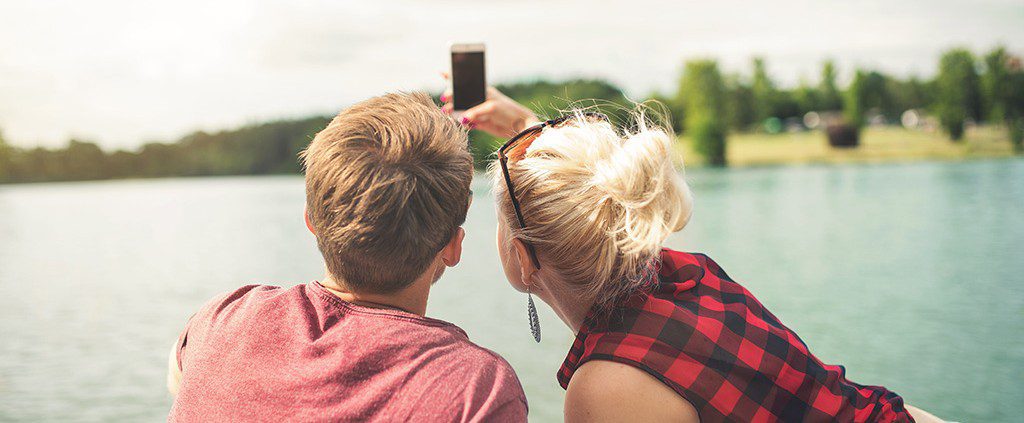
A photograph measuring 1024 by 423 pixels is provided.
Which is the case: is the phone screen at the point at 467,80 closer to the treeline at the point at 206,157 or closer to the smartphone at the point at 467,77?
the smartphone at the point at 467,77

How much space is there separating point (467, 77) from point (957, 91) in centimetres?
7145

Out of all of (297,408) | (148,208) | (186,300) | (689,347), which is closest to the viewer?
(297,408)

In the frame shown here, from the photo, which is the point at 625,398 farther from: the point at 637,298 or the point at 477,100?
the point at 477,100

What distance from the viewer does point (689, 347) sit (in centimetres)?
152

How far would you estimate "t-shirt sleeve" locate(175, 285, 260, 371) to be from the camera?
1.40m

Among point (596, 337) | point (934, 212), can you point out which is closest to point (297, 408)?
point (596, 337)

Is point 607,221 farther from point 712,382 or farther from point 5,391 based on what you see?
point 5,391

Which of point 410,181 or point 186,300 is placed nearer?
point 410,181

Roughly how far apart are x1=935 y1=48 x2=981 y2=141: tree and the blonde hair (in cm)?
6533

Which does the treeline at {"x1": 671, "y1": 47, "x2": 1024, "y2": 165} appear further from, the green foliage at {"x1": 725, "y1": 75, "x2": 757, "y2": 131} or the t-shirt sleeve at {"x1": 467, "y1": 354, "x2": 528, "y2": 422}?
the t-shirt sleeve at {"x1": 467, "y1": 354, "x2": 528, "y2": 422}

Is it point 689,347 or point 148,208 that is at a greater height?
point 689,347

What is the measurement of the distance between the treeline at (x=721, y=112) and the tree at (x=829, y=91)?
0.31 ft

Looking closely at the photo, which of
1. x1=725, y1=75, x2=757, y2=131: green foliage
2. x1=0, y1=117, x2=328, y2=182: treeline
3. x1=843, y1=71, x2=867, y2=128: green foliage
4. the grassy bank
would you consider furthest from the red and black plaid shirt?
x1=725, y1=75, x2=757, y2=131: green foliage

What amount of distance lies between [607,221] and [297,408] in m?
0.71
